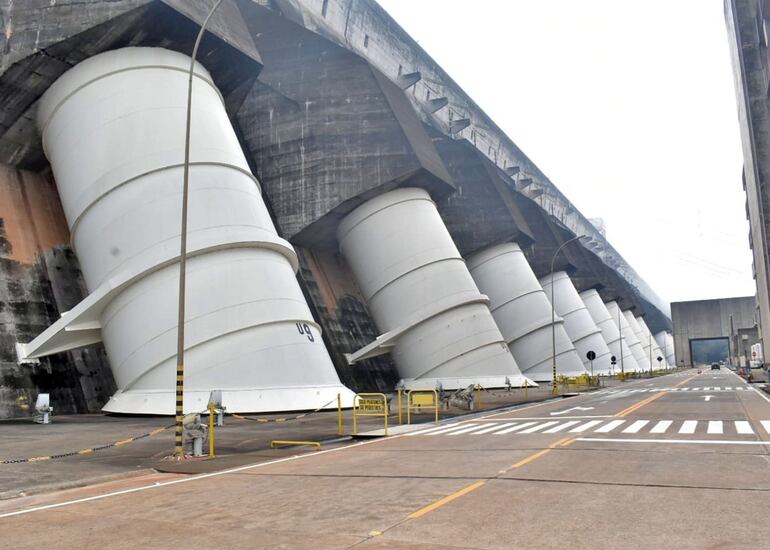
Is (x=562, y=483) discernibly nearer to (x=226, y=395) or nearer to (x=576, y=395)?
(x=226, y=395)

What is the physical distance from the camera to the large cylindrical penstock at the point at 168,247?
21.5 meters

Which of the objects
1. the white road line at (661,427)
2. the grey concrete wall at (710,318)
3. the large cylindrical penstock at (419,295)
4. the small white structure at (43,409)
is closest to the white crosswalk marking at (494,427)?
the white road line at (661,427)

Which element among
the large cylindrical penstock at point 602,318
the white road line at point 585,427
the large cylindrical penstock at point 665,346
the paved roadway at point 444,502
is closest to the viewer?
the paved roadway at point 444,502

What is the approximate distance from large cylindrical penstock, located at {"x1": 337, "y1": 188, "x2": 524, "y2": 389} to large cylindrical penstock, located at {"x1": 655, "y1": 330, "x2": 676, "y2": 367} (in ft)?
516

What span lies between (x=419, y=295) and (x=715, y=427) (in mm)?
21954

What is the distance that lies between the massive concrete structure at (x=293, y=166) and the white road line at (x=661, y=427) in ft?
39.1

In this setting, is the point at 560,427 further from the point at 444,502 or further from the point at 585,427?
the point at 444,502

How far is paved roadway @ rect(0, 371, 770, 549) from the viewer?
561cm

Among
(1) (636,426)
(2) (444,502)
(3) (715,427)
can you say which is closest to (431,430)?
(1) (636,426)

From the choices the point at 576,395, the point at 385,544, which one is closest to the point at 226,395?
the point at 385,544

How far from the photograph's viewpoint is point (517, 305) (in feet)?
173

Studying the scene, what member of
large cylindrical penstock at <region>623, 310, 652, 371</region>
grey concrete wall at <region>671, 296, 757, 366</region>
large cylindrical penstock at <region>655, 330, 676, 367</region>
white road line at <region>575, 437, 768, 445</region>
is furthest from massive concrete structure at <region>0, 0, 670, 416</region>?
large cylindrical penstock at <region>655, 330, 676, 367</region>

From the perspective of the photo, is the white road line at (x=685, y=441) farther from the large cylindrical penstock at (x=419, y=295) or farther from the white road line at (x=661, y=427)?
the large cylindrical penstock at (x=419, y=295)

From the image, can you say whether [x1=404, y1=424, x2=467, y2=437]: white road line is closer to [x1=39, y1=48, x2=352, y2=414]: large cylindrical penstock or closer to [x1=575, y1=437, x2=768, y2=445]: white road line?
[x1=575, y1=437, x2=768, y2=445]: white road line
